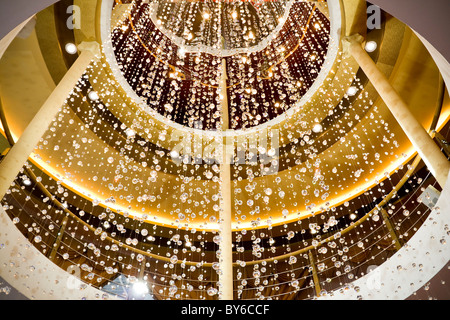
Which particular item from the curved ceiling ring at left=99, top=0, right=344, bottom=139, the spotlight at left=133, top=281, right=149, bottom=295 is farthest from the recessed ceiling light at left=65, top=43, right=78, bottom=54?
the spotlight at left=133, top=281, right=149, bottom=295

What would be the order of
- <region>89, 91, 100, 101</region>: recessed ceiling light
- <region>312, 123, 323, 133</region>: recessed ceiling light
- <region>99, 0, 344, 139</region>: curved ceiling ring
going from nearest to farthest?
<region>99, 0, 344, 139</region>: curved ceiling ring → <region>89, 91, 100, 101</region>: recessed ceiling light → <region>312, 123, 323, 133</region>: recessed ceiling light

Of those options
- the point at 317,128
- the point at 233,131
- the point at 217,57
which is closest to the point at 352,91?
the point at 317,128

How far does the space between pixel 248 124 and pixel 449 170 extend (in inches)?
174

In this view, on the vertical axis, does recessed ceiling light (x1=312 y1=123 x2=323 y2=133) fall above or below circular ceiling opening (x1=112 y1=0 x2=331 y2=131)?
below

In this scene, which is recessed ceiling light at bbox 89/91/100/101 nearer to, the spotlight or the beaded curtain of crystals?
the beaded curtain of crystals

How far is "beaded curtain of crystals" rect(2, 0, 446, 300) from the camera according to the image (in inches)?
252

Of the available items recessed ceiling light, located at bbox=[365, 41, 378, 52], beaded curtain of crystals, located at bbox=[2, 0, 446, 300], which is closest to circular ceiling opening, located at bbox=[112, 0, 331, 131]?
beaded curtain of crystals, located at bbox=[2, 0, 446, 300]

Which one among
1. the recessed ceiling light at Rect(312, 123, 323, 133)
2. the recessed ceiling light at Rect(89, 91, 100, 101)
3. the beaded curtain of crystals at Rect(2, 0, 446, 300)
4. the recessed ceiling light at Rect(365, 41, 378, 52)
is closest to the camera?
the recessed ceiling light at Rect(365, 41, 378, 52)

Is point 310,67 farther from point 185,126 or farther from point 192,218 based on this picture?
point 192,218

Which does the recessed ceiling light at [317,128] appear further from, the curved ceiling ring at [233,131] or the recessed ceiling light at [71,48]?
the recessed ceiling light at [71,48]

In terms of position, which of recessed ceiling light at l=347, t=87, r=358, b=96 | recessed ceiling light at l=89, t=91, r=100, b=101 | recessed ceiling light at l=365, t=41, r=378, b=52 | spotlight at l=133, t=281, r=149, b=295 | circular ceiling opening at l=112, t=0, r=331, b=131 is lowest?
spotlight at l=133, t=281, r=149, b=295

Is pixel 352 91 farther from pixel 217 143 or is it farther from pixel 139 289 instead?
pixel 139 289

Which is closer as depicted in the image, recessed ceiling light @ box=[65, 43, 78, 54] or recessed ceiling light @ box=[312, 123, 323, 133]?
recessed ceiling light @ box=[65, 43, 78, 54]

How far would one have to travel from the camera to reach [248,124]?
738 centimetres
